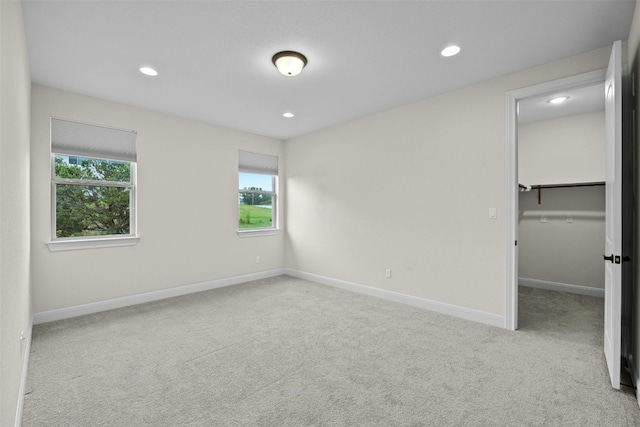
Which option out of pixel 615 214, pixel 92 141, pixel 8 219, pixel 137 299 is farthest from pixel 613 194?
pixel 92 141

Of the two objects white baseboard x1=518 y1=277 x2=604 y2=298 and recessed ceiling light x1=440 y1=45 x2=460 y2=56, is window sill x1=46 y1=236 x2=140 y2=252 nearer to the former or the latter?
recessed ceiling light x1=440 y1=45 x2=460 y2=56

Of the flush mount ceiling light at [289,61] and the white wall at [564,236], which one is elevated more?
the flush mount ceiling light at [289,61]

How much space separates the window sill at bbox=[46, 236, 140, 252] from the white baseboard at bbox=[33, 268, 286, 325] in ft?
2.19

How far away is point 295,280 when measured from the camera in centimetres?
527

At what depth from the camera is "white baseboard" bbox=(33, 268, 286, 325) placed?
11.0 ft

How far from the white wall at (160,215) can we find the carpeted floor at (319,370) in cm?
46

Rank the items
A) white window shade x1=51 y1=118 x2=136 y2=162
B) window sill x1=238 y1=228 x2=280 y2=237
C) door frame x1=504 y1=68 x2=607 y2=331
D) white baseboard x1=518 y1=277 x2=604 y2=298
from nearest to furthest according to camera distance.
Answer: door frame x1=504 y1=68 x2=607 y2=331 → white window shade x1=51 y1=118 x2=136 y2=162 → white baseboard x1=518 y1=277 x2=604 y2=298 → window sill x1=238 y1=228 x2=280 y2=237

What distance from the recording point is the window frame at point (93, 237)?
3.39 meters

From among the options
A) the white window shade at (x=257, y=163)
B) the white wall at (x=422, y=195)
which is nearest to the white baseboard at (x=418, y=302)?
the white wall at (x=422, y=195)

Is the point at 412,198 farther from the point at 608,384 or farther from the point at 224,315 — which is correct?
the point at 224,315

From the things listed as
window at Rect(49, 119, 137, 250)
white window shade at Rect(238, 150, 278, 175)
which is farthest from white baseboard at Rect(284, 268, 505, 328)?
window at Rect(49, 119, 137, 250)

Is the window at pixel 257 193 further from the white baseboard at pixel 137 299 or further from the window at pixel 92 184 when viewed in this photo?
the window at pixel 92 184

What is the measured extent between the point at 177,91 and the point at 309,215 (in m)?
2.74

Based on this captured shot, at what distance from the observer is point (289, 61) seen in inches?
105
